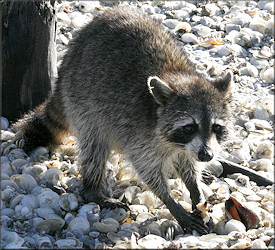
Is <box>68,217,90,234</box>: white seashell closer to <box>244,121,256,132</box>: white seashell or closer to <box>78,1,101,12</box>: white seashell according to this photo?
<box>244,121,256,132</box>: white seashell

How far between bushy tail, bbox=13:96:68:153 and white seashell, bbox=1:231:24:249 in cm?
127

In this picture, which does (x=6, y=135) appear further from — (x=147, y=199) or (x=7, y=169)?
(x=147, y=199)

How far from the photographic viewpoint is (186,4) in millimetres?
6305

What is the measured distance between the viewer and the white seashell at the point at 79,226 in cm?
339

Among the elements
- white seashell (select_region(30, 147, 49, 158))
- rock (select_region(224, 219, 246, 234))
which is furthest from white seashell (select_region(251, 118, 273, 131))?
white seashell (select_region(30, 147, 49, 158))

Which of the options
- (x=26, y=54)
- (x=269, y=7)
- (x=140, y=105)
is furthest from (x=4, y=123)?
(x=269, y=7)

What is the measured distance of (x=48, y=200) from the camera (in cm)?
365

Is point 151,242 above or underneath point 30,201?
above

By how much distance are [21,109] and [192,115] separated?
5.99 ft

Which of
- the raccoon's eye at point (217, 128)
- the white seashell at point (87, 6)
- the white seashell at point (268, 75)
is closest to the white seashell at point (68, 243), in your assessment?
the raccoon's eye at point (217, 128)

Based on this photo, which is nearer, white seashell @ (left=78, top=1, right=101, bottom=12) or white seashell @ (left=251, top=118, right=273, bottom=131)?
white seashell @ (left=251, top=118, right=273, bottom=131)

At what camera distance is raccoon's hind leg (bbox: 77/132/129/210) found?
3.93 meters

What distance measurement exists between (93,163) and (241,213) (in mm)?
1217

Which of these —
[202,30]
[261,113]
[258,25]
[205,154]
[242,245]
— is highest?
[258,25]
